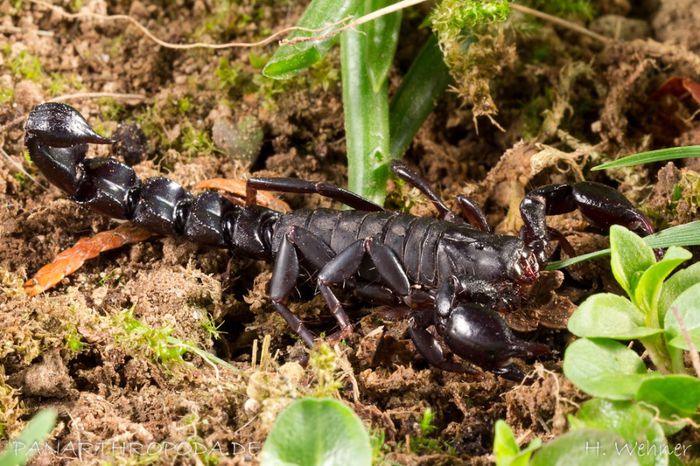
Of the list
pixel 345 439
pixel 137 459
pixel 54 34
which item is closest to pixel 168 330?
pixel 137 459

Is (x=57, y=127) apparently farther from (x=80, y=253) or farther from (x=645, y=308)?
(x=645, y=308)

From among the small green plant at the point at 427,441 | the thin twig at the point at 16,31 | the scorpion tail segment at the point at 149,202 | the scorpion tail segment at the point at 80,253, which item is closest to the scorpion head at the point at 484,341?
the small green plant at the point at 427,441

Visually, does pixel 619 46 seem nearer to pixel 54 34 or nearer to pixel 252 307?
pixel 252 307

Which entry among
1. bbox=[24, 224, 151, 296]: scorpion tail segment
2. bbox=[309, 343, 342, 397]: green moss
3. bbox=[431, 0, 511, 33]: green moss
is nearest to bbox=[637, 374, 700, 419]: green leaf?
bbox=[309, 343, 342, 397]: green moss

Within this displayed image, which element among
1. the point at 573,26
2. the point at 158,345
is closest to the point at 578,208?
the point at 573,26

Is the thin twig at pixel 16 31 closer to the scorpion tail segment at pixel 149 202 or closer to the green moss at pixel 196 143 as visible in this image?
the green moss at pixel 196 143

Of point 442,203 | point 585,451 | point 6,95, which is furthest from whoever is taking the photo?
point 6,95
